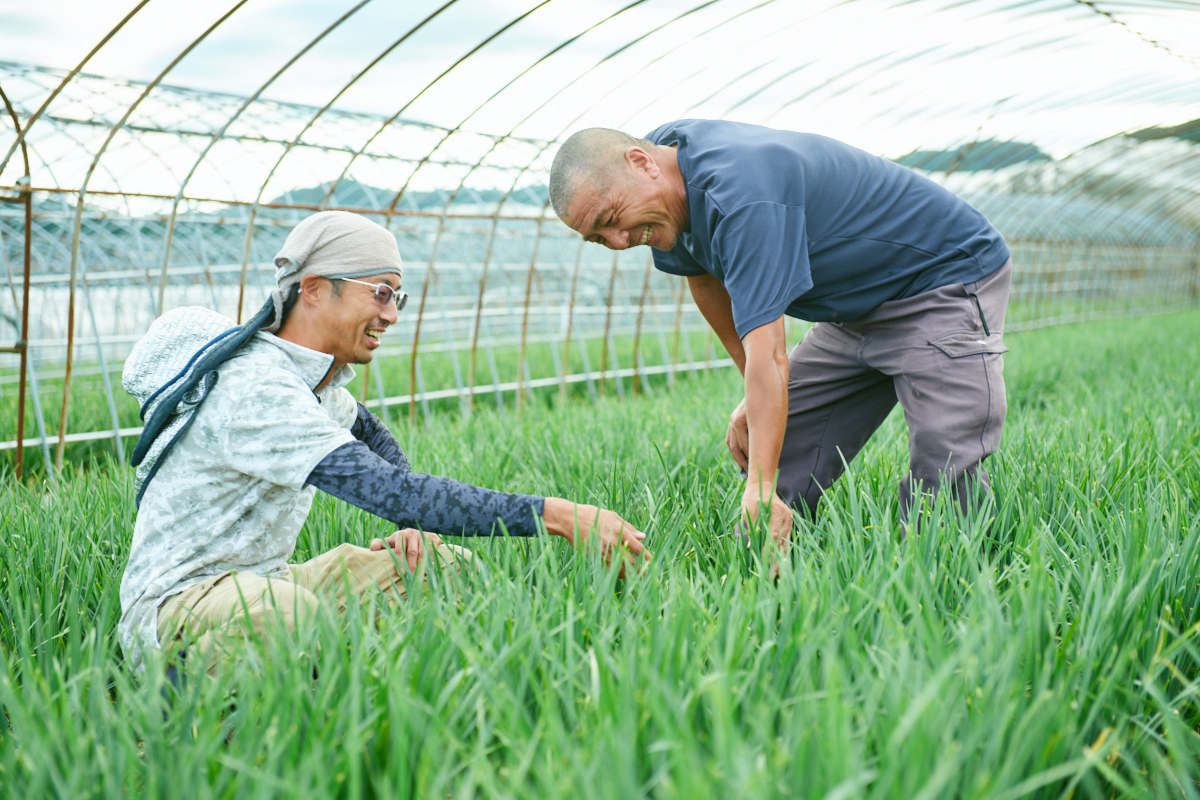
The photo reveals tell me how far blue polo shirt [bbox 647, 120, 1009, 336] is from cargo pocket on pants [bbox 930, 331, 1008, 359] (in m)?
0.14

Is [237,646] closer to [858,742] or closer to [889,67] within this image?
[858,742]

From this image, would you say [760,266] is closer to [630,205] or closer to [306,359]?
[630,205]

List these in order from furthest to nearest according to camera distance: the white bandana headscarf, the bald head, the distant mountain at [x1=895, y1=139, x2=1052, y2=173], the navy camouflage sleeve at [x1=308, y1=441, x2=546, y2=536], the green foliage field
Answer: the distant mountain at [x1=895, y1=139, x2=1052, y2=173] → the bald head → the white bandana headscarf → the navy camouflage sleeve at [x1=308, y1=441, x2=546, y2=536] → the green foliage field

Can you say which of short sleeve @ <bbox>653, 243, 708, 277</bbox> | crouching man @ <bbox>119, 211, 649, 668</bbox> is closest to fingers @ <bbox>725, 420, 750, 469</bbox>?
short sleeve @ <bbox>653, 243, 708, 277</bbox>

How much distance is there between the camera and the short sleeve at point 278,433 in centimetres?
155

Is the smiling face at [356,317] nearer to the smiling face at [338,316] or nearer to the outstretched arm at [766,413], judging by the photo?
the smiling face at [338,316]

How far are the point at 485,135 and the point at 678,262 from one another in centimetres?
412

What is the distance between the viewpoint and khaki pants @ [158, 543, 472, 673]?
1.39m

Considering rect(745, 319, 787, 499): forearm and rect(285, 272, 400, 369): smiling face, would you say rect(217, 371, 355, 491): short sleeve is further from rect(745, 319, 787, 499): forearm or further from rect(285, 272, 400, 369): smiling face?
rect(745, 319, 787, 499): forearm

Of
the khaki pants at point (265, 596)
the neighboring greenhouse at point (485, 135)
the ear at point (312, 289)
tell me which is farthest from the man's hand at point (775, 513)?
the neighboring greenhouse at point (485, 135)

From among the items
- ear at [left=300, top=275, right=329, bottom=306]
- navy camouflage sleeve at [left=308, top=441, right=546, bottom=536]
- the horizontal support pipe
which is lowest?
the horizontal support pipe

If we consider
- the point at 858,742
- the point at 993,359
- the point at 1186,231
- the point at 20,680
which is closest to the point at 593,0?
the point at 993,359

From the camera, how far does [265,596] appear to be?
1.59 m

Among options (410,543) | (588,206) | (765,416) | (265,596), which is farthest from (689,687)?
(588,206)
